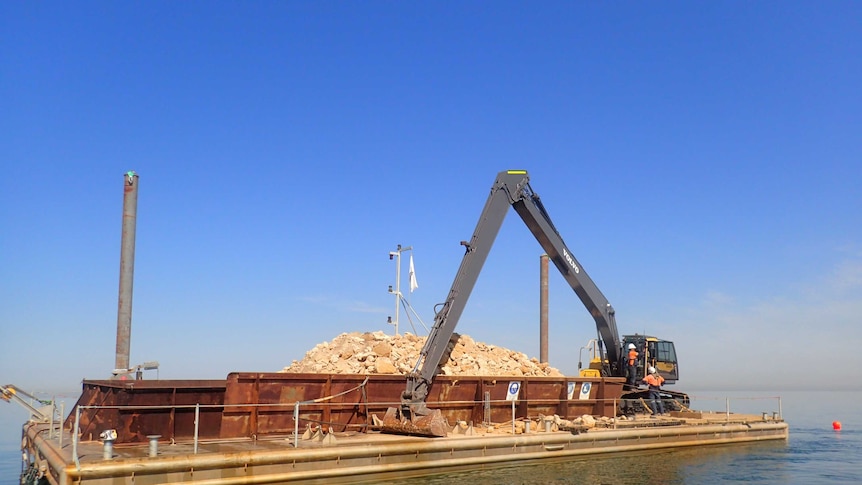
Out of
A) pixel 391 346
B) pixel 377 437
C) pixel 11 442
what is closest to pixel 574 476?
pixel 377 437

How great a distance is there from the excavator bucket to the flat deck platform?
249 millimetres

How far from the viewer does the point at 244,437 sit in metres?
17.1

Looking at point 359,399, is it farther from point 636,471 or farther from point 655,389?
A: point 655,389

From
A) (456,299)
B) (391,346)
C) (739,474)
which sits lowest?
(739,474)

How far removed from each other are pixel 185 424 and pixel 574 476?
32.1 feet

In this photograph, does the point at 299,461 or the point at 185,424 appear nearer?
the point at 299,461

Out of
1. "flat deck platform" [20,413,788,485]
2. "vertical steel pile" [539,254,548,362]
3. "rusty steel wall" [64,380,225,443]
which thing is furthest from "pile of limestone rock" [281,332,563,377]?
"vertical steel pile" [539,254,548,362]

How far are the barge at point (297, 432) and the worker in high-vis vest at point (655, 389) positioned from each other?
300 cm

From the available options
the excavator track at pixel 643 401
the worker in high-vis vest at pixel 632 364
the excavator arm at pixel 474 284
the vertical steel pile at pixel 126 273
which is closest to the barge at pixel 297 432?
the excavator arm at pixel 474 284

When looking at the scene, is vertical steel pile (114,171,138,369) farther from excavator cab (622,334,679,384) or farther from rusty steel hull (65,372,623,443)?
excavator cab (622,334,679,384)

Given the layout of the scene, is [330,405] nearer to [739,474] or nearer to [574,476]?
[574,476]

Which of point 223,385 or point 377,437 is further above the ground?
point 223,385

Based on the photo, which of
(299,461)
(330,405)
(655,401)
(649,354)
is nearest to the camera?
(299,461)

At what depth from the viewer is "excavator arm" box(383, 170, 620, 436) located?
19.2 meters
